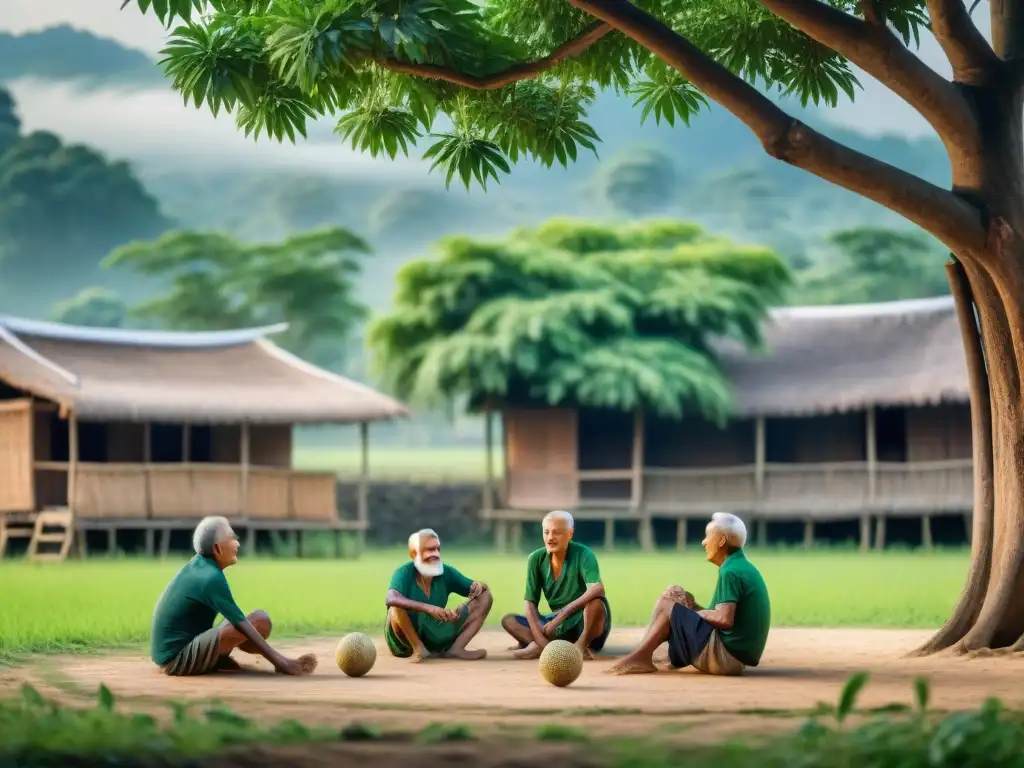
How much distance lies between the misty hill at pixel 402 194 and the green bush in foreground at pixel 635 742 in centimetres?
8491

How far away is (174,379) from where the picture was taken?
89.2 ft

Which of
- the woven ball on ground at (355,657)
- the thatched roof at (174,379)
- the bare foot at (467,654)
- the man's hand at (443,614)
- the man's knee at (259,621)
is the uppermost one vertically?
the thatched roof at (174,379)

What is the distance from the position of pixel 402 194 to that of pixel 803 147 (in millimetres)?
93477

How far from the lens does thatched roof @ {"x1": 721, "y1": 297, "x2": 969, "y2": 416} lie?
27812 mm

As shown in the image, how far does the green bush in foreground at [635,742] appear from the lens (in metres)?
5.83

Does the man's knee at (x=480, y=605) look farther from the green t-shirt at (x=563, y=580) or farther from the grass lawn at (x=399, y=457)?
the grass lawn at (x=399, y=457)

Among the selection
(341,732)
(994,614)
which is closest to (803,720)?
(341,732)

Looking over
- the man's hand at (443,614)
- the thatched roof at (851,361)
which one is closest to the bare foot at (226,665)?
the man's hand at (443,614)

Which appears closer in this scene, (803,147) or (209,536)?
(209,536)

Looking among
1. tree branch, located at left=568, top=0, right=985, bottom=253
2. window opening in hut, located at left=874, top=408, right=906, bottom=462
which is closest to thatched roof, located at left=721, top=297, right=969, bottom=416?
window opening in hut, located at left=874, top=408, right=906, bottom=462

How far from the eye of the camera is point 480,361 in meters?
28.5

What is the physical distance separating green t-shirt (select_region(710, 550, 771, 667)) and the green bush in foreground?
2.53m

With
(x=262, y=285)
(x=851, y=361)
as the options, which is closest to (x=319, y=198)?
(x=262, y=285)

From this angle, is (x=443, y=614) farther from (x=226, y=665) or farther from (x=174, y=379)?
(x=174, y=379)
